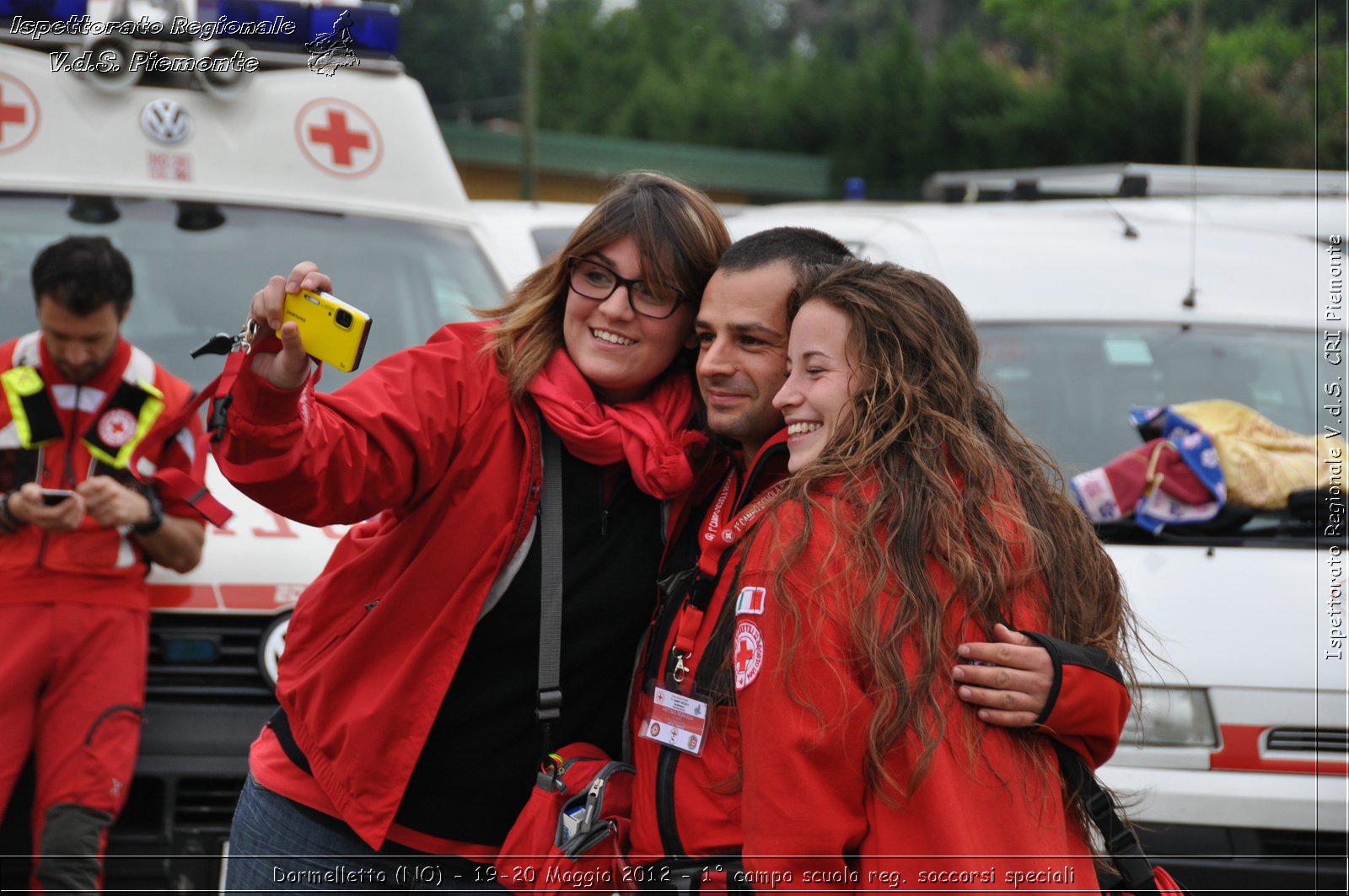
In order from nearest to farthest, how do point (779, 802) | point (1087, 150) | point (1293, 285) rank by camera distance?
point (779, 802) → point (1293, 285) → point (1087, 150)

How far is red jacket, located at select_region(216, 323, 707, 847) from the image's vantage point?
2.48m

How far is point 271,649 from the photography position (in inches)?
144

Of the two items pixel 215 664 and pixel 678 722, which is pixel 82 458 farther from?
pixel 678 722

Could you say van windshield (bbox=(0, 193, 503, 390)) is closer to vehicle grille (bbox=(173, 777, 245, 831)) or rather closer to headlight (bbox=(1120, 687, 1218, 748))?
vehicle grille (bbox=(173, 777, 245, 831))

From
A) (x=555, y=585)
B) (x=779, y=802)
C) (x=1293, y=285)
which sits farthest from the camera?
(x=1293, y=285)

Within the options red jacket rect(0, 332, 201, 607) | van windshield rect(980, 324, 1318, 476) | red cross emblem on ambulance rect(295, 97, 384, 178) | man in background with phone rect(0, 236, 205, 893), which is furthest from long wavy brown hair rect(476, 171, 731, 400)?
red cross emblem on ambulance rect(295, 97, 384, 178)

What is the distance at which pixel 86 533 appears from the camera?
366cm

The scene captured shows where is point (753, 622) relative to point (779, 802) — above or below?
above

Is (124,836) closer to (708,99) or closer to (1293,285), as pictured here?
(1293,285)

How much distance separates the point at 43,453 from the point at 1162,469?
10.6 feet

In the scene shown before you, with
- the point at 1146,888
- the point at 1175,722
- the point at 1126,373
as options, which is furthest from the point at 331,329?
the point at 1126,373

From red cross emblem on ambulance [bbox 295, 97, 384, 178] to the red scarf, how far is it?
2734mm

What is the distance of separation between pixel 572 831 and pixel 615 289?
1.01 meters

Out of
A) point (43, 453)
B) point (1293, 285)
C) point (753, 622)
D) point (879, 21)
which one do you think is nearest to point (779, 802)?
point (753, 622)
